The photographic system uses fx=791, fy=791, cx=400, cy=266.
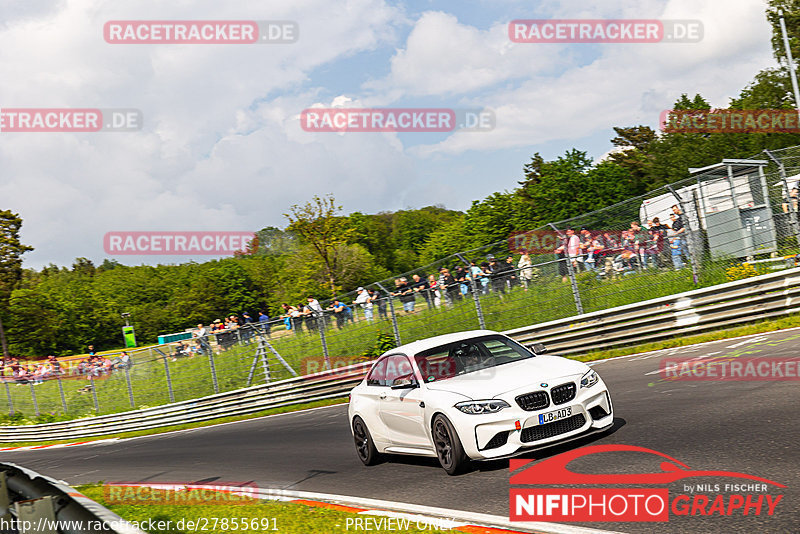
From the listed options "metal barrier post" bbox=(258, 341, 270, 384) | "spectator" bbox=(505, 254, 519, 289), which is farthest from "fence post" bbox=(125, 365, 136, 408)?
"spectator" bbox=(505, 254, 519, 289)

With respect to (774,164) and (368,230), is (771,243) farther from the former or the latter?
(368,230)

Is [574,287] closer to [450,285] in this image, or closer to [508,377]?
[450,285]

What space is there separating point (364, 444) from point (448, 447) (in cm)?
232

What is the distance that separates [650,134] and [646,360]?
292 feet

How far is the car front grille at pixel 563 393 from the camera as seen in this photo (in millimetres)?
8047

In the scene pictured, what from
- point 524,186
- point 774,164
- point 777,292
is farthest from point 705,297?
point 524,186

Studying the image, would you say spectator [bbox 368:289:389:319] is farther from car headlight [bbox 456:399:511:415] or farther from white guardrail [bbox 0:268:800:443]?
car headlight [bbox 456:399:511:415]

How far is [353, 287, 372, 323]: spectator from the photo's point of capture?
20.0 meters

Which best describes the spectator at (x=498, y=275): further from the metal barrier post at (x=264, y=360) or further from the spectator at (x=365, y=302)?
the metal barrier post at (x=264, y=360)

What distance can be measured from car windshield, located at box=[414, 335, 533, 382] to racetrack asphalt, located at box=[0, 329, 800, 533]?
1092 millimetres

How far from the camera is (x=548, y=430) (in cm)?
796

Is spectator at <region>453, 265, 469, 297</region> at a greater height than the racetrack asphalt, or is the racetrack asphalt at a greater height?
spectator at <region>453, 265, 469, 297</region>

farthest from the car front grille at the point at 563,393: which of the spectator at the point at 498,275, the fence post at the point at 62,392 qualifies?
the fence post at the point at 62,392

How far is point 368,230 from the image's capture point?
125 m
